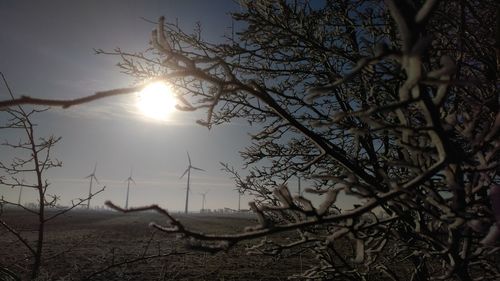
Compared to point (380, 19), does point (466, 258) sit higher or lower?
lower

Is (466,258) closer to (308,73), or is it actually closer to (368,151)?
(368,151)

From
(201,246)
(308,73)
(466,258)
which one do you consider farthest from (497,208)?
(308,73)

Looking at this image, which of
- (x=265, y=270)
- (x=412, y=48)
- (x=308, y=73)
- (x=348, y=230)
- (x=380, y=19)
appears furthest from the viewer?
(x=265, y=270)

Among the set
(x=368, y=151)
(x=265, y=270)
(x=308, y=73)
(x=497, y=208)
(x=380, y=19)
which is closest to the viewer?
(x=497, y=208)

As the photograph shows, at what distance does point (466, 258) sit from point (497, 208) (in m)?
0.39

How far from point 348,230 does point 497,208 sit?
1.61ft

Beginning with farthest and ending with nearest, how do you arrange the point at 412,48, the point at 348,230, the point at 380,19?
the point at 380,19 < the point at 348,230 < the point at 412,48

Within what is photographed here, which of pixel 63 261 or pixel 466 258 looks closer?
pixel 466 258

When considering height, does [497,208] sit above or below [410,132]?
below

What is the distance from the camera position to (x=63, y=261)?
20.2 m

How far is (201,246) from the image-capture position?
46.2 inches

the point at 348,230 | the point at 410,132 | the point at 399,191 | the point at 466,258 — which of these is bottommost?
the point at 466,258

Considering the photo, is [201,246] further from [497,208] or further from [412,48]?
[497,208]

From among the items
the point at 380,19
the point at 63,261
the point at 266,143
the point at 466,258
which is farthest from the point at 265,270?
the point at 466,258
